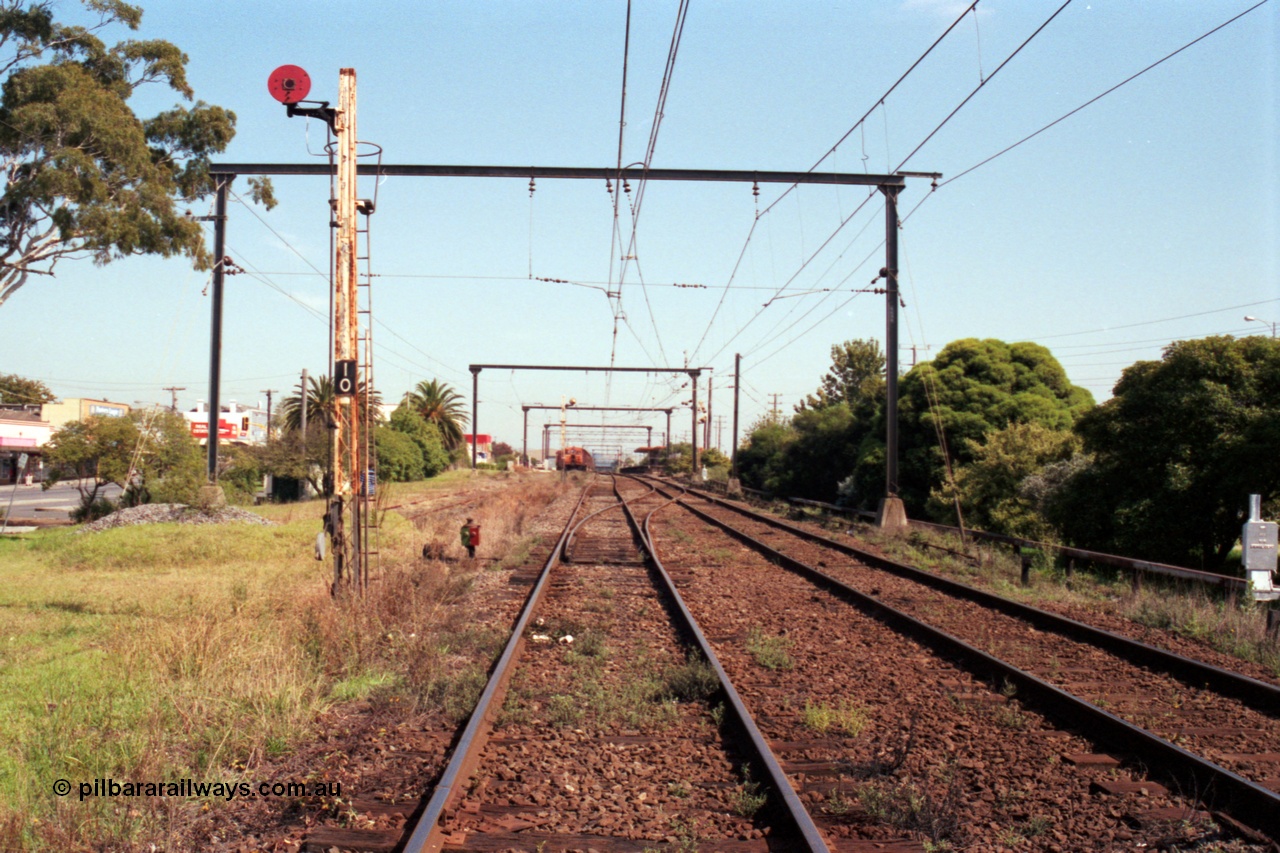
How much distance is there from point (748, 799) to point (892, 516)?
20131 millimetres

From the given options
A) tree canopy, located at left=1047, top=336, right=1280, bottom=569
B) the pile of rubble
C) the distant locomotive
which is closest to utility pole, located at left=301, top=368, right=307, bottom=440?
the pile of rubble

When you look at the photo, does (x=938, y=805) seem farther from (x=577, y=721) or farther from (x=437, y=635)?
(x=437, y=635)

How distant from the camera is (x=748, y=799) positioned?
545 cm

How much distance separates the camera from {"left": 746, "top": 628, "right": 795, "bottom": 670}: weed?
9336mm

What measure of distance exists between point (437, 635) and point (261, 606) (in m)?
2.29

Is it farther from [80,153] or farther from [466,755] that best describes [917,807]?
[80,153]

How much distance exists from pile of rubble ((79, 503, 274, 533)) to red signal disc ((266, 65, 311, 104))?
45.6ft

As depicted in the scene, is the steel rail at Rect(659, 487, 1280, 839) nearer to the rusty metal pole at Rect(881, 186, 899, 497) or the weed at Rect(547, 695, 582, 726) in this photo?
the weed at Rect(547, 695, 582, 726)

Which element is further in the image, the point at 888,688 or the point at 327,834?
the point at 888,688

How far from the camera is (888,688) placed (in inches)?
333

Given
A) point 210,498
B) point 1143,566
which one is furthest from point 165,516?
point 1143,566

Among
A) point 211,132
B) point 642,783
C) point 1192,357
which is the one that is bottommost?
point 642,783

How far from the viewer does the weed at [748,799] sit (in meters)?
5.39

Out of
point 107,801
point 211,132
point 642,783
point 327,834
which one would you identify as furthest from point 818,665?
point 211,132
